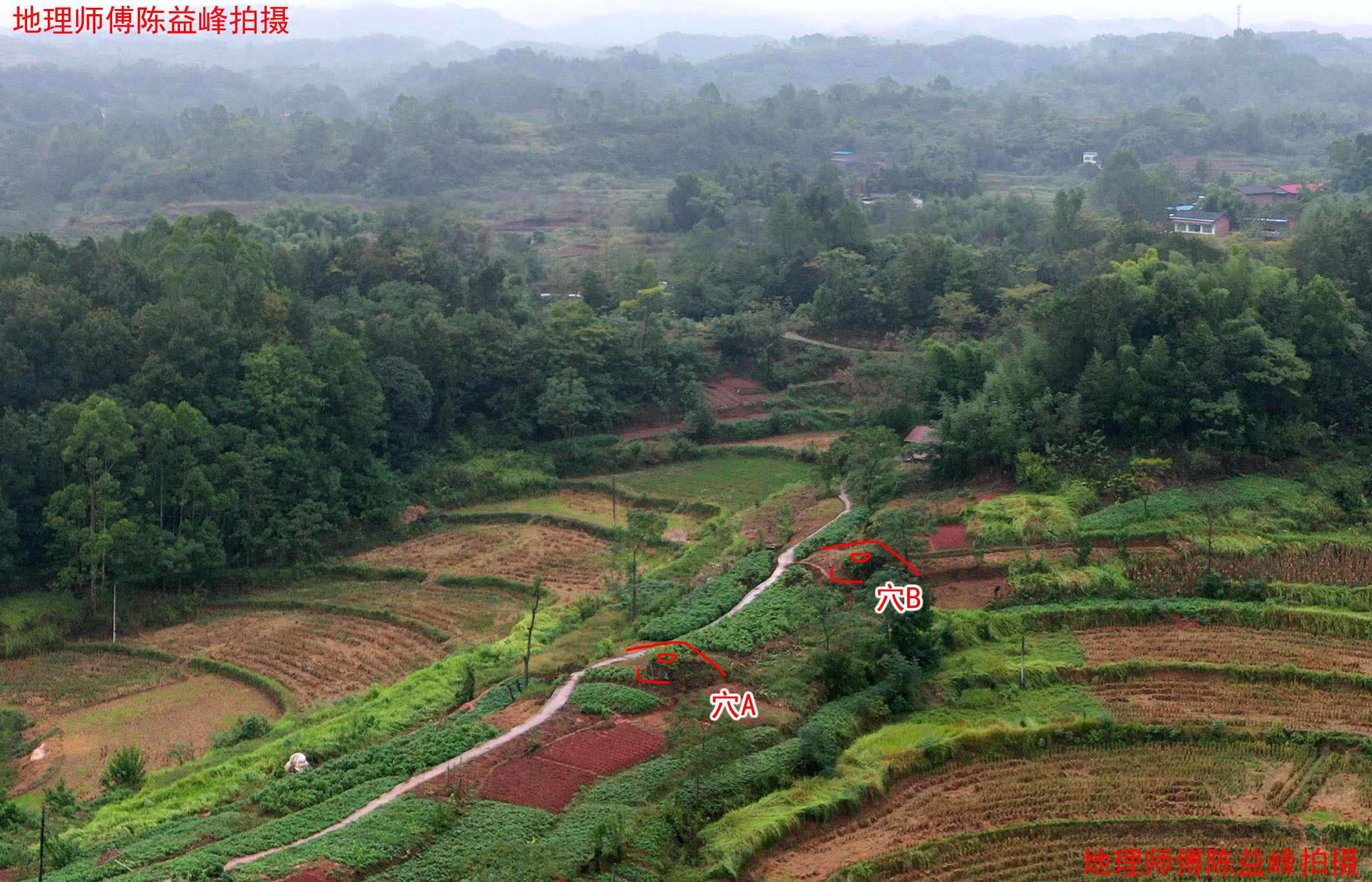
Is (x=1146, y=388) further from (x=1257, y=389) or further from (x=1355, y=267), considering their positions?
(x=1355, y=267)

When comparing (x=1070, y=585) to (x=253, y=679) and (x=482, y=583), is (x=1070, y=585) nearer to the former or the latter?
(x=482, y=583)

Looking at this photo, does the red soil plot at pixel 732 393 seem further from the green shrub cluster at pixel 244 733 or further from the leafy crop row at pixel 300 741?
the green shrub cluster at pixel 244 733

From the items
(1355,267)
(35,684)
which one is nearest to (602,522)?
(35,684)

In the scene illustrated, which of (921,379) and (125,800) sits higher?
(921,379)

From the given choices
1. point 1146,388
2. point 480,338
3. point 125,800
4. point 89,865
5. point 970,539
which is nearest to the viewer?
point 89,865

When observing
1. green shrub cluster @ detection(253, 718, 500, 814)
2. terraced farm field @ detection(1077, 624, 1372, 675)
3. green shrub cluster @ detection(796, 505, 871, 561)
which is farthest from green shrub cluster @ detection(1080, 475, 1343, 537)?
green shrub cluster @ detection(253, 718, 500, 814)
